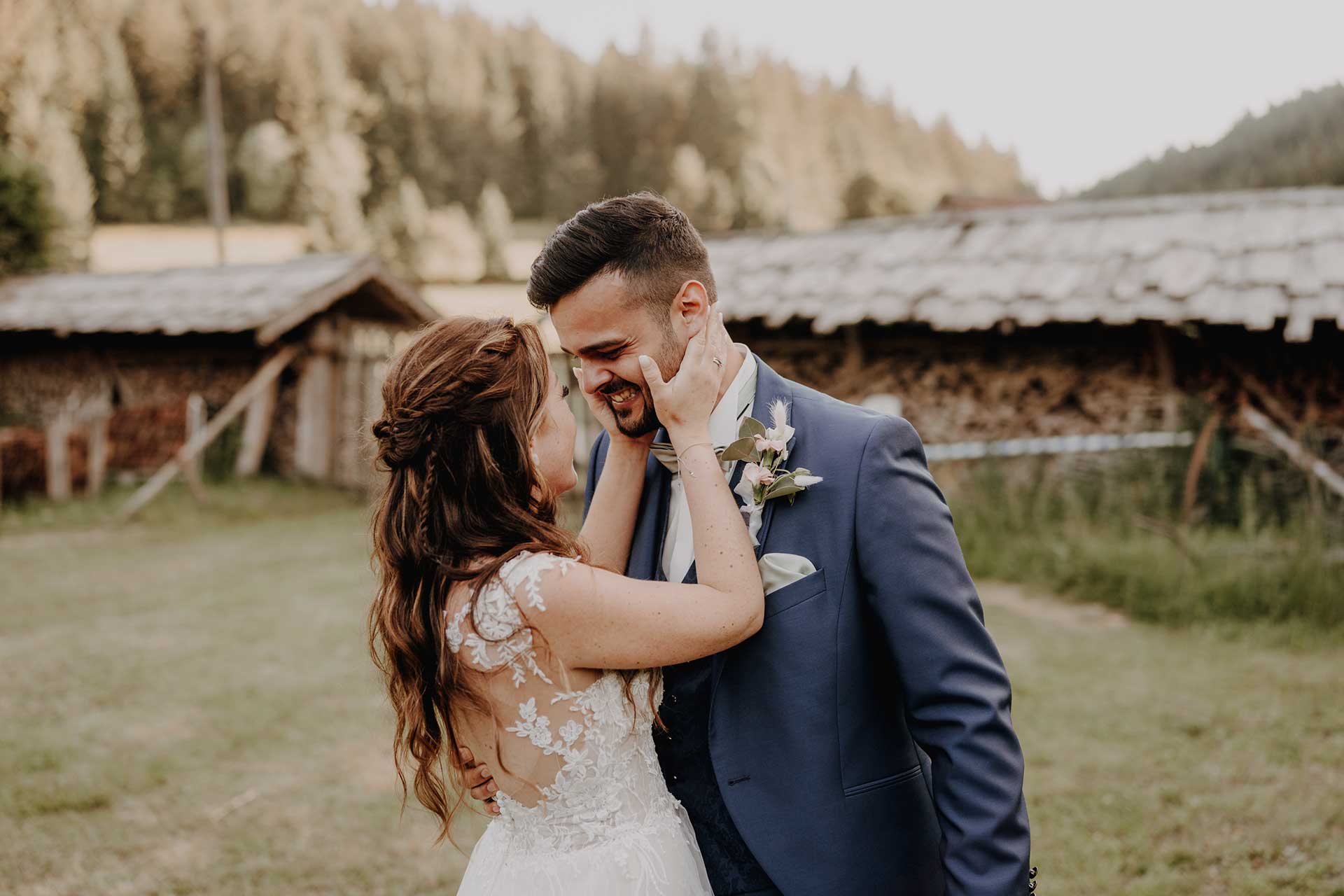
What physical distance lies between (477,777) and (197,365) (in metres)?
16.1

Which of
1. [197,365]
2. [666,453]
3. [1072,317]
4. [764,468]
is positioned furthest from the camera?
[197,365]

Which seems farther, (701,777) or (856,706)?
(701,777)

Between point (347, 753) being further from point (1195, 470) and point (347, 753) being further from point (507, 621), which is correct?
point (1195, 470)

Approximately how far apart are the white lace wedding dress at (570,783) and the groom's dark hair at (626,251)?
67 cm

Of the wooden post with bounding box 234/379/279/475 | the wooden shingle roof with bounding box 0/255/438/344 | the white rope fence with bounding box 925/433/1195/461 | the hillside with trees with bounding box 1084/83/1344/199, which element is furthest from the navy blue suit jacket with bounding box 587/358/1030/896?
the hillside with trees with bounding box 1084/83/1344/199

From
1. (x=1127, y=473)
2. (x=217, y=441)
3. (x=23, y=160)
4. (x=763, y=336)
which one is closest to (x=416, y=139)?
(x=23, y=160)

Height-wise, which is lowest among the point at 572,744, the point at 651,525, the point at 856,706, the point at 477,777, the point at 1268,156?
the point at 477,777

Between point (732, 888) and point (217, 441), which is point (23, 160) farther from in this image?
point (732, 888)

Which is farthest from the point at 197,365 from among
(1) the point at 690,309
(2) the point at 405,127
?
(2) the point at 405,127

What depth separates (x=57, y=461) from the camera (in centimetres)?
1362

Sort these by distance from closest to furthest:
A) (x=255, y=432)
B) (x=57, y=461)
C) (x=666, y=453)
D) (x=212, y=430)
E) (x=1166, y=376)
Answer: (x=666, y=453), (x=1166, y=376), (x=57, y=461), (x=212, y=430), (x=255, y=432)

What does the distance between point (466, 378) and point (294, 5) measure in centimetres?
6651

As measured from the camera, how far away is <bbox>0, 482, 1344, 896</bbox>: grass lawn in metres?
4.23

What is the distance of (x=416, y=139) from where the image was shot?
56.8m
